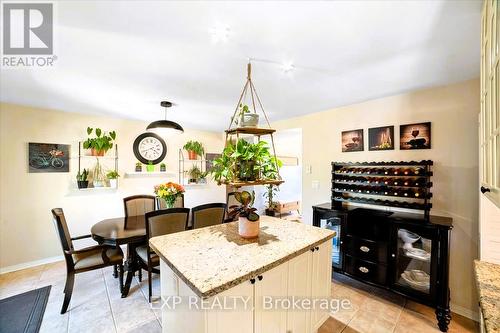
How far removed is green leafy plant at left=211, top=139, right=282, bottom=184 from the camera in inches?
53.5

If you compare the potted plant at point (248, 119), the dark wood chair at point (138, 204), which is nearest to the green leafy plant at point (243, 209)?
the potted plant at point (248, 119)

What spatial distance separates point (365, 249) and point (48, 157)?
4.56m

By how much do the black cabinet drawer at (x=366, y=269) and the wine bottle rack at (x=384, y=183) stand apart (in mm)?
679

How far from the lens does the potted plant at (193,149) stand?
4.34 m

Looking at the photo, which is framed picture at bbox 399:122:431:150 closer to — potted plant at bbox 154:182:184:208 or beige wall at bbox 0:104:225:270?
potted plant at bbox 154:182:184:208

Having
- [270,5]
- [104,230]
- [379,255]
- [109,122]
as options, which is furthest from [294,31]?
[109,122]

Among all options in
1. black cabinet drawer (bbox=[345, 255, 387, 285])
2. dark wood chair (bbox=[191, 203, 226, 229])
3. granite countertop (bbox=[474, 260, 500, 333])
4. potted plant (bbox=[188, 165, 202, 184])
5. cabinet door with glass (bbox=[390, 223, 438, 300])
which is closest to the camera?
granite countertop (bbox=[474, 260, 500, 333])

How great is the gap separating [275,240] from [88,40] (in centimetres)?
194

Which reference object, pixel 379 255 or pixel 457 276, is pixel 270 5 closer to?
pixel 379 255

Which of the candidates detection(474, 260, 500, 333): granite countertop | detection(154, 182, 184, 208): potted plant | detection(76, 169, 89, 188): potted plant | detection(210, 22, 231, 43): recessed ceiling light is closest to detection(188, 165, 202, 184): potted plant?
detection(154, 182, 184, 208): potted plant

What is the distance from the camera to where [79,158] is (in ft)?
11.1

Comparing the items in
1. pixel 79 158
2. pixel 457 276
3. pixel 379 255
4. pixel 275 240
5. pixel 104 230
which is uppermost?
pixel 79 158

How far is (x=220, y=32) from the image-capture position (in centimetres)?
133

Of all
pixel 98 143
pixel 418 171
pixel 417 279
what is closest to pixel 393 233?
pixel 417 279
